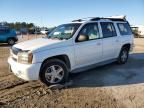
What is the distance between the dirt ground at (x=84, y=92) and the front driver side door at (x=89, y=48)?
571mm

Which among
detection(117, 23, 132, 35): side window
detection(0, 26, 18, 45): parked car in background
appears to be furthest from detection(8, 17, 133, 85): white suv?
detection(0, 26, 18, 45): parked car in background

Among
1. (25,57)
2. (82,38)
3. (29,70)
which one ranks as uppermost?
(82,38)

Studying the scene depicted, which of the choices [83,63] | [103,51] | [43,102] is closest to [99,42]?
[103,51]

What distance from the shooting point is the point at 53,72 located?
639cm

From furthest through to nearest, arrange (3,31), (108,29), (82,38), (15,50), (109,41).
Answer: (3,31) → (108,29) → (109,41) → (82,38) → (15,50)

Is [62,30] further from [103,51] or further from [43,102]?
[43,102]

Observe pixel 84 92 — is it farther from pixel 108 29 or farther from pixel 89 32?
pixel 108 29

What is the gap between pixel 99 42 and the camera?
25.0ft

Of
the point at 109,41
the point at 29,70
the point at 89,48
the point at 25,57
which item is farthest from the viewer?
the point at 109,41

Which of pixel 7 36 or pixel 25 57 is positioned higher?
pixel 25 57

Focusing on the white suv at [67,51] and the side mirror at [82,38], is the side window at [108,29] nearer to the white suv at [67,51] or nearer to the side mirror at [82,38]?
the white suv at [67,51]

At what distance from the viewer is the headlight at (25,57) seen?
5.93m

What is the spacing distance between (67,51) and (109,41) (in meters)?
2.17

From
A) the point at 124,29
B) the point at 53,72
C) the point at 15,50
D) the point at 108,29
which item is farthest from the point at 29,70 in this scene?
the point at 124,29
